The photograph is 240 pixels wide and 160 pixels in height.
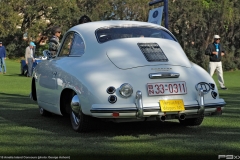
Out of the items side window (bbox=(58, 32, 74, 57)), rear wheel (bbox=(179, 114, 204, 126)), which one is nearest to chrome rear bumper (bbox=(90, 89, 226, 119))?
rear wheel (bbox=(179, 114, 204, 126))

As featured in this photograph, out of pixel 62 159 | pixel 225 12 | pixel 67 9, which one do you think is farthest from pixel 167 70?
pixel 67 9

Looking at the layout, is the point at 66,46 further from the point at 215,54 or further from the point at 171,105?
the point at 215,54

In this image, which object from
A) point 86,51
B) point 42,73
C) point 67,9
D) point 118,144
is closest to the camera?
point 118,144

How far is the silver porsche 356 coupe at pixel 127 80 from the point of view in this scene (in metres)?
7.02

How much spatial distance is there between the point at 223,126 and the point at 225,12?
1765 inches

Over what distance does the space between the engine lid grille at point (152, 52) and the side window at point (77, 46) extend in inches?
36.1

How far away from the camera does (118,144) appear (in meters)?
6.73

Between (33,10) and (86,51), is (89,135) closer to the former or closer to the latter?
(86,51)

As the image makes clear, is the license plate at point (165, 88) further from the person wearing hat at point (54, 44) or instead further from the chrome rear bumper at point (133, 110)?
the person wearing hat at point (54, 44)

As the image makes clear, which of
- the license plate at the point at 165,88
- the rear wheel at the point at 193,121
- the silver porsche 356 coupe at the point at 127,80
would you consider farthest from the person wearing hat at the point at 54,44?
the license plate at the point at 165,88

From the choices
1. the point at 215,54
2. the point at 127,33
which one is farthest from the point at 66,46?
the point at 215,54

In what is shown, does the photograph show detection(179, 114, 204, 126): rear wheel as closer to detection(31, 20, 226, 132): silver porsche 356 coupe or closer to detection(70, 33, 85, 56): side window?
detection(31, 20, 226, 132): silver porsche 356 coupe

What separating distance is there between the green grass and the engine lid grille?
1.05m

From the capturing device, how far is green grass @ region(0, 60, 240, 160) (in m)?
6.09
